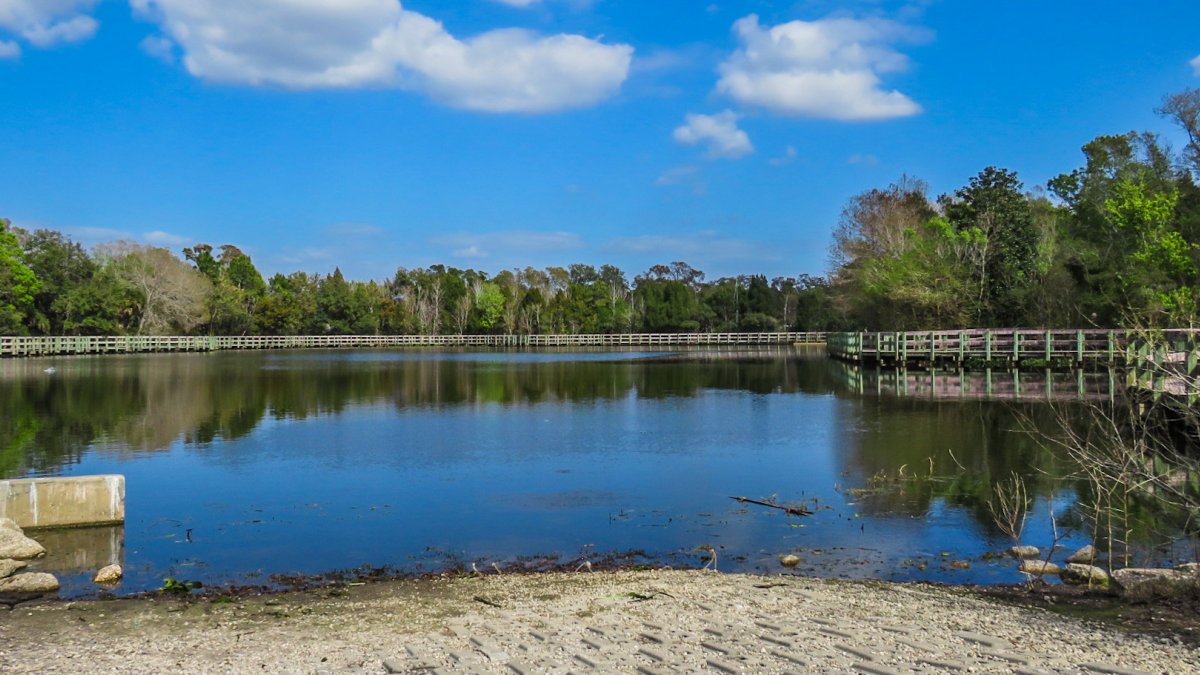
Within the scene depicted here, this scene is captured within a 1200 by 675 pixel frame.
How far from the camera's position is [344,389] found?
3562cm

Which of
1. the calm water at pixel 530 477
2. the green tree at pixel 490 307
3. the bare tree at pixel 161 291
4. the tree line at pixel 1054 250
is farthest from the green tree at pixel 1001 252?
the bare tree at pixel 161 291

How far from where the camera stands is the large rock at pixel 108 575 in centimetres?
968

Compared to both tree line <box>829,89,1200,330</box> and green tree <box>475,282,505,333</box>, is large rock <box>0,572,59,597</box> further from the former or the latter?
green tree <box>475,282,505,333</box>

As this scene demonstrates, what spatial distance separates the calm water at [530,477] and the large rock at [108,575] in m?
0.13

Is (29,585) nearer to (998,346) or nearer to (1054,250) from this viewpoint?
(998,346)

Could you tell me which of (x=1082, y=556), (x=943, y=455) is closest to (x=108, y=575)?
(x=1082, y=556)

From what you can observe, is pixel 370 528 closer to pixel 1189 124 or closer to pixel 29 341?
pixel 1189 124

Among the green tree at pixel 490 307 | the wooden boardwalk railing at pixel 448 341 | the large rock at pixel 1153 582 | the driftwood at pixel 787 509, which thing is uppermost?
the green tree at pixel 490 307

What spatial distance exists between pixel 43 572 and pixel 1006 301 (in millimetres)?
47686

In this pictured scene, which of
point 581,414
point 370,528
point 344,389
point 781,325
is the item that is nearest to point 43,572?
point 370,528

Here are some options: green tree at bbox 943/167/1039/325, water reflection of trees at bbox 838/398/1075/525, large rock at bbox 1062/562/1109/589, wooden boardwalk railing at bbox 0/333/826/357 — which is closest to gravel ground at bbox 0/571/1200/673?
large rock at bbox 1062/562/1109/589

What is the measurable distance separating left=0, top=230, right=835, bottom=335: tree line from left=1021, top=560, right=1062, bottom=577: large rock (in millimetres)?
82457

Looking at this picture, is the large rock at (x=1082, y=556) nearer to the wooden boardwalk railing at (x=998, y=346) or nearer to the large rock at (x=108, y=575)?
the large rock at (x=108, y=575)

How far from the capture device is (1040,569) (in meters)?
9.46
